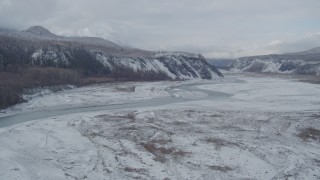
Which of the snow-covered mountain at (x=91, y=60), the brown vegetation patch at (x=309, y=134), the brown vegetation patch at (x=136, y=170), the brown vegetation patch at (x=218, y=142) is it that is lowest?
the brown vegetation patch at (x=309, y=134)

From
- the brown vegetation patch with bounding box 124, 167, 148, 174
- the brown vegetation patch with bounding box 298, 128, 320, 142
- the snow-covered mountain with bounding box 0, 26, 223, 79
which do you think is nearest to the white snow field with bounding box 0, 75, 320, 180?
the brown vegetation patch with bounding box 298, 128, 320, 142

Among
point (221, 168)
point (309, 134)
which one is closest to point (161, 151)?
point (221, 168)

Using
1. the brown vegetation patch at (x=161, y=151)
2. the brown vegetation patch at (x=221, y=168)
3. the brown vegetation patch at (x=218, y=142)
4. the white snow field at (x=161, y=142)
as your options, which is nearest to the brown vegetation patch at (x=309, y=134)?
the white snow field at (x=161, y=142)

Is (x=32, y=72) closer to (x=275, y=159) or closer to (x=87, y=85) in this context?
(x=87, y=85)

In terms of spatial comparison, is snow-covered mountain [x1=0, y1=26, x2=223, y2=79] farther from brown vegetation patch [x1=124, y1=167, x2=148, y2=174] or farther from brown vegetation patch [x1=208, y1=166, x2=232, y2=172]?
brown vegetation patch [x1=208, y1=166, x2=232, y2=172]

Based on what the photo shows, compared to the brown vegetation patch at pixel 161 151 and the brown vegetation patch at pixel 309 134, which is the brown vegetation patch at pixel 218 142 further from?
the brown vegetation patch at pixel 309 134

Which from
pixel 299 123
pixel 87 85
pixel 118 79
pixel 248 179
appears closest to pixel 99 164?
pixel 248 179

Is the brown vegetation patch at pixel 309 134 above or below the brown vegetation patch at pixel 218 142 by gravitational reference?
below

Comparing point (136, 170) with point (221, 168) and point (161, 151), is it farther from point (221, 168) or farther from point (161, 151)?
point (221, 168)
